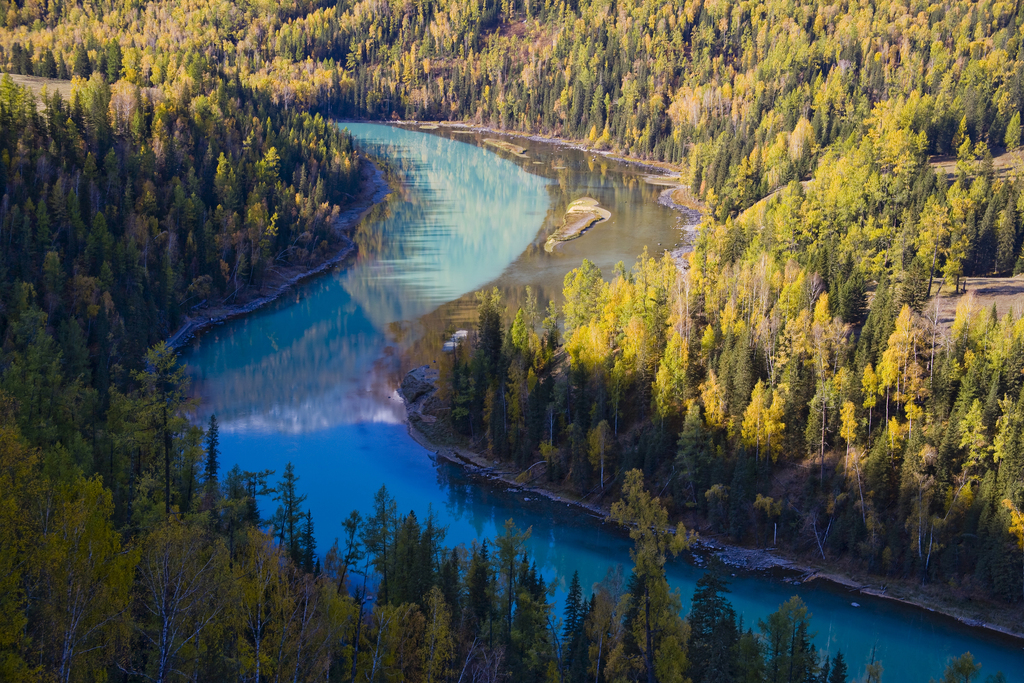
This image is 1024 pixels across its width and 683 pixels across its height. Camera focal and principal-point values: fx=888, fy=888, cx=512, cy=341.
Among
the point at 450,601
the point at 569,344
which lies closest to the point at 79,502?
the point at 450,601

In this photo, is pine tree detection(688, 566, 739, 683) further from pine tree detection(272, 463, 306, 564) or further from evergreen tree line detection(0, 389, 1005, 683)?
pine tree detection(272, 463, 306, 564)

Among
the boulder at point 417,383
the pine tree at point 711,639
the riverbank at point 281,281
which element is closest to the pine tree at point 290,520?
the pine tree at point 711,639

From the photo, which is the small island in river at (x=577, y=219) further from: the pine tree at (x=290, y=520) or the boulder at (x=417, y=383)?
the pine tree at (x=290, y=520)

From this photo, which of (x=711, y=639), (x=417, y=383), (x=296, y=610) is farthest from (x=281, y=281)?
(x=711, y=639)

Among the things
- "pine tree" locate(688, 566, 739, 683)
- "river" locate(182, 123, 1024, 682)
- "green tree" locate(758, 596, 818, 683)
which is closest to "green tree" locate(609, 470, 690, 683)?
"pine tree" locate(688, 566, 739, 683)

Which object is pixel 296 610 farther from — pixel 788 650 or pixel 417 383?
pixel 417 383

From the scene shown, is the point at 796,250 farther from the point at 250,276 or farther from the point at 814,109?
the point at 814,109
